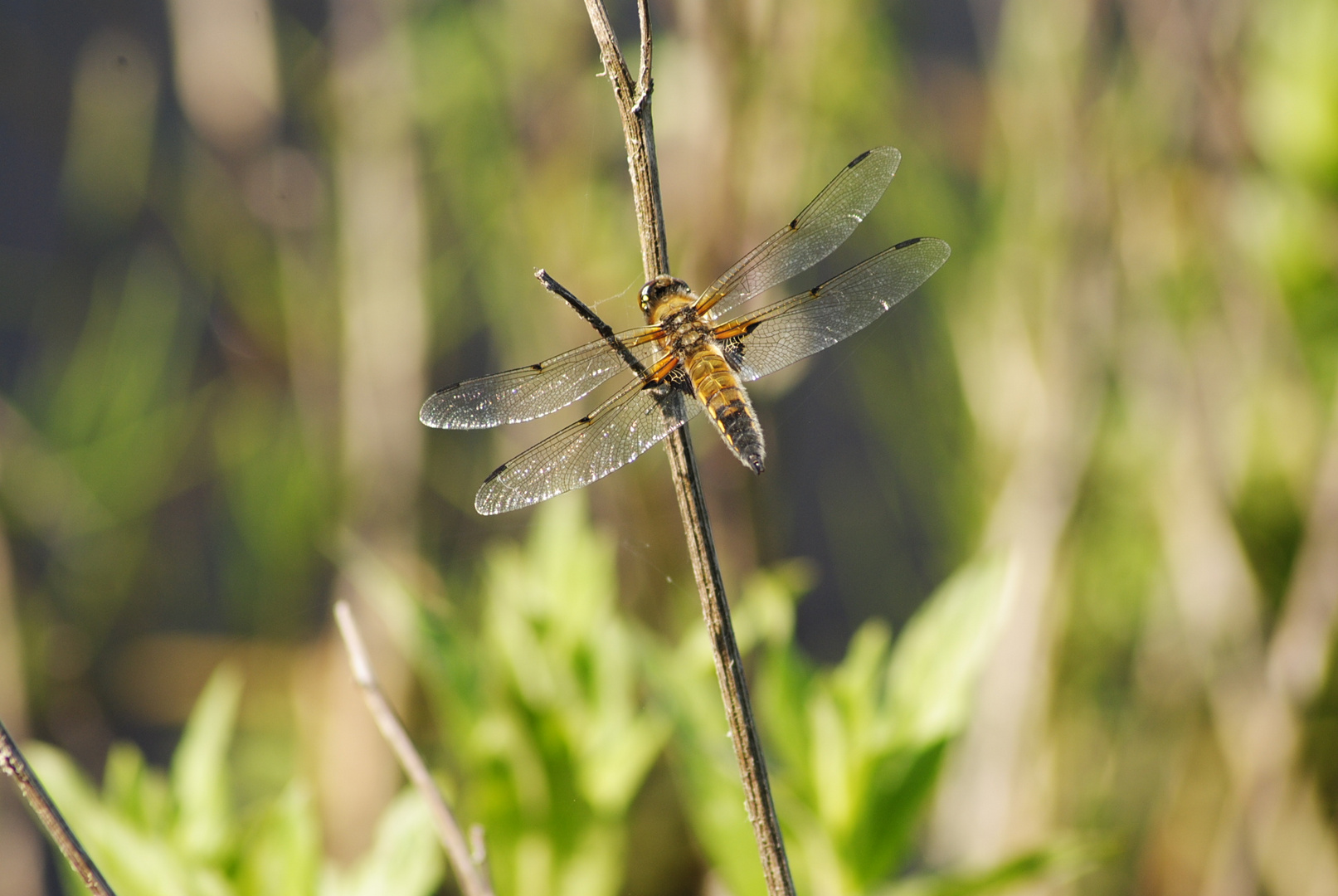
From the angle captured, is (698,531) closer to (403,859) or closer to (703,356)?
(403,859)

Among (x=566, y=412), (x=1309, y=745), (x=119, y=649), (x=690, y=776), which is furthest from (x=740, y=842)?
(x=119, y=649)

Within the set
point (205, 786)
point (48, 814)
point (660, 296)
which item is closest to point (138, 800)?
point (205, 786)

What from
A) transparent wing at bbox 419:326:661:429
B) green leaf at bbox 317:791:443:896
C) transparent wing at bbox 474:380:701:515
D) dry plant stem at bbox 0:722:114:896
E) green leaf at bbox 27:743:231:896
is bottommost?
green leaf at bbox 317:791:443:896

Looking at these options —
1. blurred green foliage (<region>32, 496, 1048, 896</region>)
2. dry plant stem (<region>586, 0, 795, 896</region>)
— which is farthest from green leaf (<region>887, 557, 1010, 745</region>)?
dry plant stem (<region>586, 0, 795, 896</region>)

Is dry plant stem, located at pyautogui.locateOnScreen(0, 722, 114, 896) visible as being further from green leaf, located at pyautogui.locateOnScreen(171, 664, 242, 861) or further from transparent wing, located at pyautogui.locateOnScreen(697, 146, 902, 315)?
transparent wing, located at pyautogui.locateOnScreen(697, 146, 902, 315)

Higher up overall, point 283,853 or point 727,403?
point 727,403

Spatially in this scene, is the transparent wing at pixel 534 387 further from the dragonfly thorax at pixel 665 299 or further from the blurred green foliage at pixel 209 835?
the blurred green foliage at pixel 209 835
